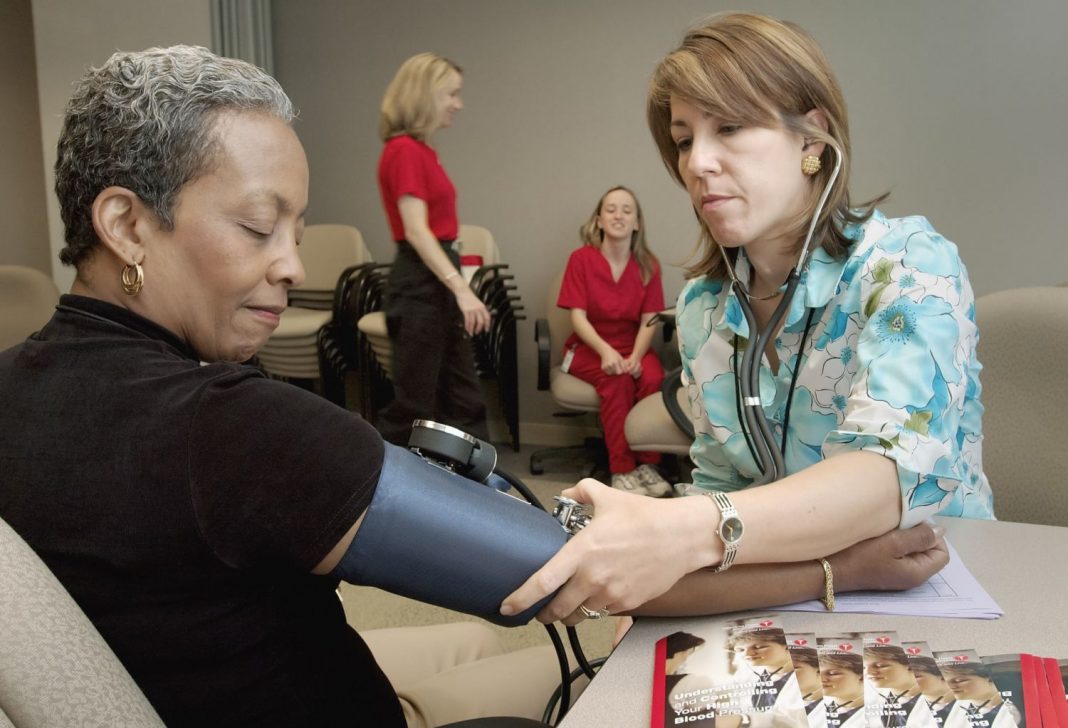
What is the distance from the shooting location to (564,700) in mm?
964

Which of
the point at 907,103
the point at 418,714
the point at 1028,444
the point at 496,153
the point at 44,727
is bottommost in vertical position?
the point at 418,714

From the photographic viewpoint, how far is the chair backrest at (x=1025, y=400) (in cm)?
138

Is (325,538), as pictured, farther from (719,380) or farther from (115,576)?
(719,380)

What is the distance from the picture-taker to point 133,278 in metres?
0.76

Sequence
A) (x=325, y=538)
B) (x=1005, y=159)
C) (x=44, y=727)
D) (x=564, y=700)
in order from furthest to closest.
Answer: (x=1005, y=159) < (x=564, y=700) < (x=325, y=538) < (x=44, y=727)

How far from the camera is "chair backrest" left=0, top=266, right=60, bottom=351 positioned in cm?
266

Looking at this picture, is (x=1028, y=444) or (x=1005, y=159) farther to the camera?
(x=1005, y=159)

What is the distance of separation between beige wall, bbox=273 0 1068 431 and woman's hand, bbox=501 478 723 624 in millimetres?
3133

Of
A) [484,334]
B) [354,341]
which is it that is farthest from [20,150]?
[484,334]

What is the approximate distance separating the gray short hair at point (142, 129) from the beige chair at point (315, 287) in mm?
3380

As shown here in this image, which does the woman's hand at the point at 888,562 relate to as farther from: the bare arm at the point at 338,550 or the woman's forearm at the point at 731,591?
the bare arm at the point at 338,550

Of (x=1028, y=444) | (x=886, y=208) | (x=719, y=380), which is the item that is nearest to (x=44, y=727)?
(x=719, y=380)

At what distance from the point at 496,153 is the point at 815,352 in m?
3.31

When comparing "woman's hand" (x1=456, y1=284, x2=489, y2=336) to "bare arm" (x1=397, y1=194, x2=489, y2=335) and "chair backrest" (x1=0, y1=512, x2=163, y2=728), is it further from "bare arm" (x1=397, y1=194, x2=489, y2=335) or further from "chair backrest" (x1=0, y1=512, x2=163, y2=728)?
"chair backrest" (x1=0, y1=512, x2=163, y2=728)
